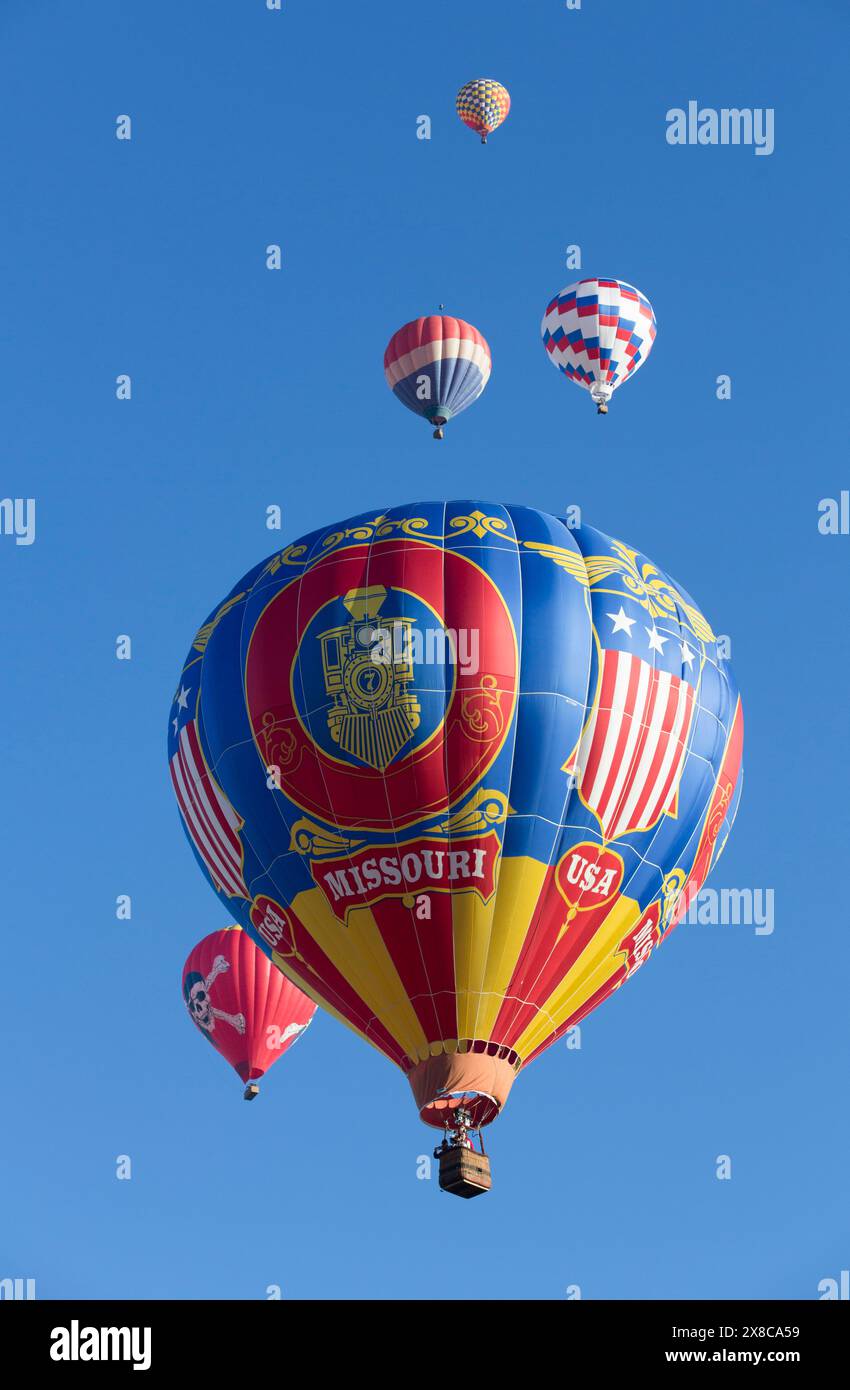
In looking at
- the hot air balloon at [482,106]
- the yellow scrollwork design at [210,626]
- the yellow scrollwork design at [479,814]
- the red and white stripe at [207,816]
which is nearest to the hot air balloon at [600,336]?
the hot air balloon at [482,106]

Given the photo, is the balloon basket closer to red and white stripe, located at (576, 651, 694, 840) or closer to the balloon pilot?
the balloon pilot

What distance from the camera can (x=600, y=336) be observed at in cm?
3562

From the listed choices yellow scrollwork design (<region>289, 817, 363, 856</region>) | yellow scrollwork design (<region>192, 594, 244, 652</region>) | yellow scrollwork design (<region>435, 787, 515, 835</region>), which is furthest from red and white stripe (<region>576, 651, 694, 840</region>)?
yellow scrollwork design (<region>192, 594, 244, 652</region>)

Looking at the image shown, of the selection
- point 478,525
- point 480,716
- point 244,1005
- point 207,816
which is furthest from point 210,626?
point 244,1005

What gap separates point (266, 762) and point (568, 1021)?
13.2 feet

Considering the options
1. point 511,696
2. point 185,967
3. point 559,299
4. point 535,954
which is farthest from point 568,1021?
point 559,299

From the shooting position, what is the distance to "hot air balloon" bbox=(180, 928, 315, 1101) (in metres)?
33.5

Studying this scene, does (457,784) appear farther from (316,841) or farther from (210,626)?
(210,626)

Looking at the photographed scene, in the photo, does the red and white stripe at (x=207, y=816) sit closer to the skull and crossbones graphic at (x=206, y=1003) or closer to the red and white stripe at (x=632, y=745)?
the red and white stripe at (x=632, y=745)

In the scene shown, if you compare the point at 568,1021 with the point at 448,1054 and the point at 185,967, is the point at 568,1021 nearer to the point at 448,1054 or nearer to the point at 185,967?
the point at 448,1054

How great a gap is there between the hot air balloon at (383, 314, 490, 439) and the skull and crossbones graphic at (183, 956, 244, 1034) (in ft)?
27.4

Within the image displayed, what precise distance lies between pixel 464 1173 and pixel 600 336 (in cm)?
1517

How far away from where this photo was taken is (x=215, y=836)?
26.4 metres

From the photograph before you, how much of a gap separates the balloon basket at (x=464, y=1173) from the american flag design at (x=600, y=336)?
14.4 metres
